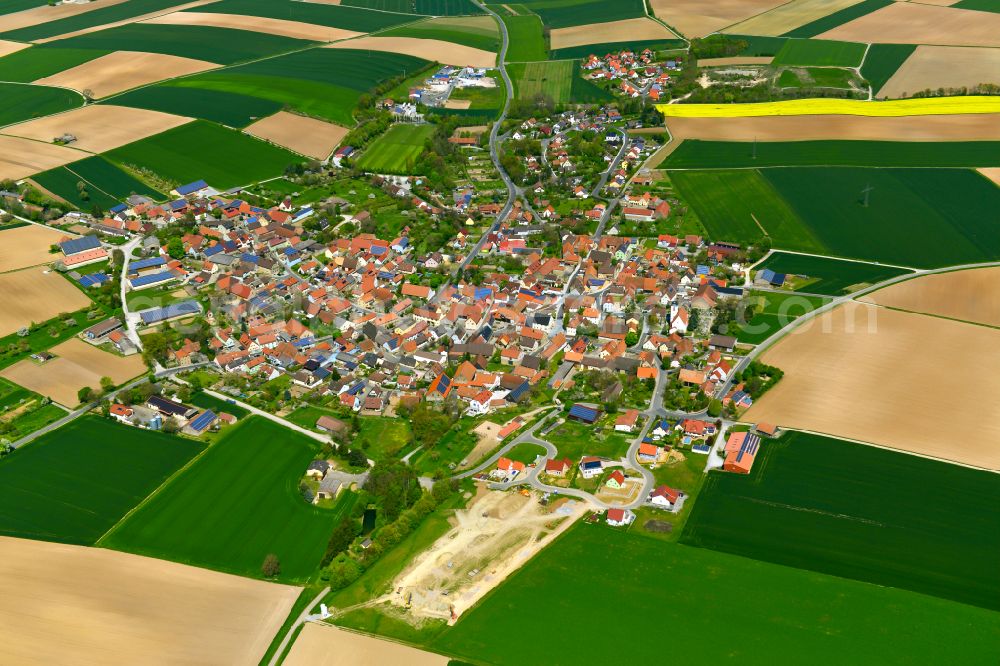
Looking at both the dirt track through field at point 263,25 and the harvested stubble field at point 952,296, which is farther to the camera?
the dirt track through field at point 263,25

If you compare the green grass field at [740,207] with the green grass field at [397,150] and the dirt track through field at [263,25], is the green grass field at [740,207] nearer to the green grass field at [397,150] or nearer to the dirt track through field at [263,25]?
the green grass field at [397,150]

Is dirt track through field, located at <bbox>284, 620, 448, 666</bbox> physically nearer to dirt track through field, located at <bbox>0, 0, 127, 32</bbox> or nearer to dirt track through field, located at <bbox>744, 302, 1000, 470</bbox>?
dirt track through field, located at <bbox>744, 302, 1000, 470</bbox>

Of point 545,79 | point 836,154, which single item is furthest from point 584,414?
point 545,79

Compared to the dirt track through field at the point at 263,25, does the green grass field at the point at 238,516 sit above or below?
below

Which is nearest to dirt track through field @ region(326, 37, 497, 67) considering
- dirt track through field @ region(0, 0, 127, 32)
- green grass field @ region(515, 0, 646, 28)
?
green grass field @ region(515, 0, 646, 28)

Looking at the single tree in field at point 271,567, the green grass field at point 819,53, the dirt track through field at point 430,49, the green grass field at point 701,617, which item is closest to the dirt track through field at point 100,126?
the dirt track through field at point 430,49
